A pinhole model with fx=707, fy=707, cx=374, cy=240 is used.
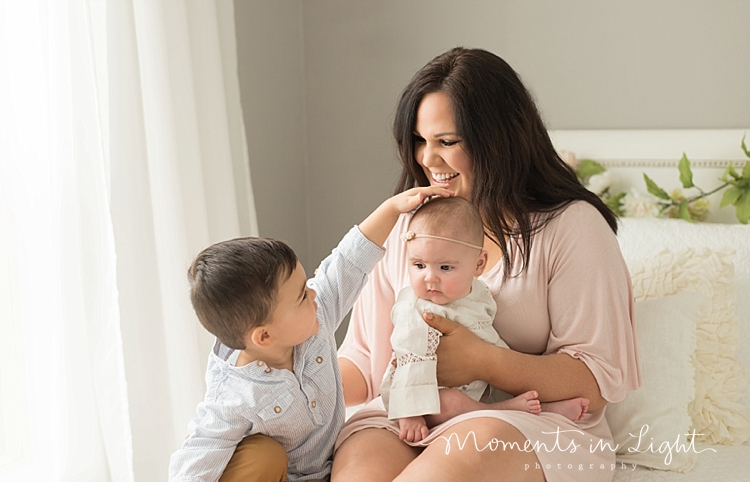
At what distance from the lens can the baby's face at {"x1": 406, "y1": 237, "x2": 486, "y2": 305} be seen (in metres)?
1.43

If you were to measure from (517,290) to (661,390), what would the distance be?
1.59 feet

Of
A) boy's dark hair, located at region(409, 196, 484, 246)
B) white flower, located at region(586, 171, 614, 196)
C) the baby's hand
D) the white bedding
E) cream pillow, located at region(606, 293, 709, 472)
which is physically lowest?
the white bedding

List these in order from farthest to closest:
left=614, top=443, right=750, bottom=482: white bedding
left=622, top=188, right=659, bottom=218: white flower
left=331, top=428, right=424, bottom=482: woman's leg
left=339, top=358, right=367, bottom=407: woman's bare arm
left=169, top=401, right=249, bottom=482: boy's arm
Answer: left=622, top=188, right=659, bottom=218: white flower → left=339, top=358, right=367, bottom=407: woman's bare arm → left=614, top=443, right=750, bottom=482: white bedding → left=331, top=428, right=424, bottom=482: woman's leg → left=169, top=401, right=249, bottom=482: boy's arm

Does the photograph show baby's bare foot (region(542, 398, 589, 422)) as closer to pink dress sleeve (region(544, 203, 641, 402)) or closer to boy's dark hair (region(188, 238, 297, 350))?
pink dress sleeve (region(544, 203, 641, 402))

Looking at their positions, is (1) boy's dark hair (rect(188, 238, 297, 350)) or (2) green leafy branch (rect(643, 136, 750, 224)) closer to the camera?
(1) boy's dark hair (rect(188, 238, 297, 350))

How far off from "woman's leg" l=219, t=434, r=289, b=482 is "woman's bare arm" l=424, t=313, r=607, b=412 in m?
0.38

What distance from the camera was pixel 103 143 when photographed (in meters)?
1.79

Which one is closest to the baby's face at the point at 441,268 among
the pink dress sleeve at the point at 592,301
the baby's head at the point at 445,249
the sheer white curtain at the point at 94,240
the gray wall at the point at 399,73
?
the baby's head at the point at 445,249

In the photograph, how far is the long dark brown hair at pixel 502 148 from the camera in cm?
157

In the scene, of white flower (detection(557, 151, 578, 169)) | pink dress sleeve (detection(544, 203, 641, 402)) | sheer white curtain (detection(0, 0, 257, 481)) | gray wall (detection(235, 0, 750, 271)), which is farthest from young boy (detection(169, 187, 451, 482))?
gray wall (detection(235, 0, 750, 271))

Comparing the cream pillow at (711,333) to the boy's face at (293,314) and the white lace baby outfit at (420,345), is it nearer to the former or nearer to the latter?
the white lace baby outfit at (420,345)

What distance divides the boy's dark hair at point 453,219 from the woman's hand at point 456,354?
17cm

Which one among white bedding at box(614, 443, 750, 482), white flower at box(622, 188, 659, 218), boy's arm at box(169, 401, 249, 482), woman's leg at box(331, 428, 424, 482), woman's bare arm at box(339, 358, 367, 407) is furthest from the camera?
white flower at box(622, 188, 659, 218)

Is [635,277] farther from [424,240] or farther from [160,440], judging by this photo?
[160,440]
